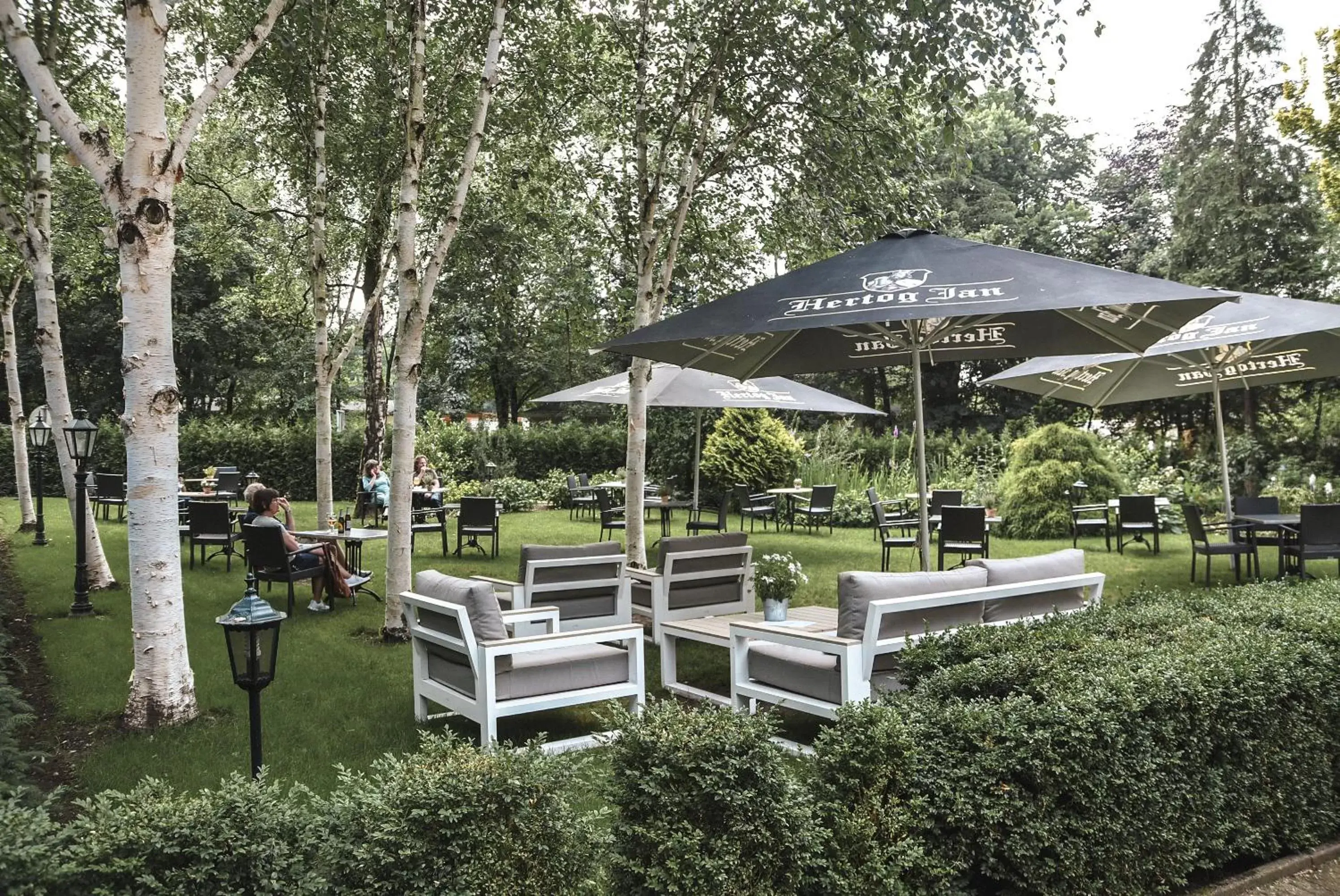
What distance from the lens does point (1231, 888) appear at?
3359 millimetres

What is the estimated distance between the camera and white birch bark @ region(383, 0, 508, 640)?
22.9 ft

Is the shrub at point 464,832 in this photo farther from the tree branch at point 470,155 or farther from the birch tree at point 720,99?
the birch tree at point 720,99

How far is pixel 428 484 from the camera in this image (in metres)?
15.1

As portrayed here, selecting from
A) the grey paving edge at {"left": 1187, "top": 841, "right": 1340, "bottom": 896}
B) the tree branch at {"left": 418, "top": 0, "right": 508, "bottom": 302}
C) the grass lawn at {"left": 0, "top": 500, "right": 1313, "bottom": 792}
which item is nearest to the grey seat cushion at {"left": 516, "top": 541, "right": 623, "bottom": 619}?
the grass lawn at {"left": 0, "top": 500, "right": 1313, "bottom": 792}

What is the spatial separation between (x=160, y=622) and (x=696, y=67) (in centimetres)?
727

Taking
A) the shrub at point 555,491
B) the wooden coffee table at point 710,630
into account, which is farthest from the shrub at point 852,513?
the wooden coffee table at point 710,630

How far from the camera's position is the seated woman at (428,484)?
1465cm

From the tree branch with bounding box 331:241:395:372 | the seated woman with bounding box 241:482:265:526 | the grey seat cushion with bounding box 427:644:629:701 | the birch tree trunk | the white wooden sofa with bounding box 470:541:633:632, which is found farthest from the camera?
the tree branch with bounding box 331:241:395:372

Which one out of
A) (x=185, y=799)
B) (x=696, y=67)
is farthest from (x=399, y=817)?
(x=696, y=67)

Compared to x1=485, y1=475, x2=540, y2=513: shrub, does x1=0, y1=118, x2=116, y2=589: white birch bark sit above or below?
above

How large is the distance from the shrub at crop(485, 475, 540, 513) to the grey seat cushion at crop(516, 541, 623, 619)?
40.3ft

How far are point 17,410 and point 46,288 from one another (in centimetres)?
470

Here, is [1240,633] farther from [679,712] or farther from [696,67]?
[696,67]

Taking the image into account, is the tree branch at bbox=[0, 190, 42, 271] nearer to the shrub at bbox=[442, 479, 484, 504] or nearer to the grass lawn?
the grass lawn
